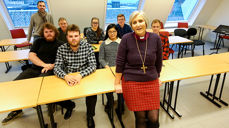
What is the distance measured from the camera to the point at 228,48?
5.44 meters

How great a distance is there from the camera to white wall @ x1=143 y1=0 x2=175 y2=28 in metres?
5.28

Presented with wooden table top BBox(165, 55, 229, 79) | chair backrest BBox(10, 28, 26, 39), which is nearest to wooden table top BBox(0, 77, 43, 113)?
wooden table top BBox(165, 55, 229, 79)

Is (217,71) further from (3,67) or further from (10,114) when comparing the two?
(3,67)

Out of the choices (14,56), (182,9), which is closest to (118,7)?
(182,9)

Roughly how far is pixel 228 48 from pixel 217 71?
4.40m

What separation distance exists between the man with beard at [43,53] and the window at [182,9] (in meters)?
5.45

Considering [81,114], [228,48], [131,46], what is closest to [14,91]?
[81,114]

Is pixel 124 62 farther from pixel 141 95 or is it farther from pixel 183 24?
pixel 183 24

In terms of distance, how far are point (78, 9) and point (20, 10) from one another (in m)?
2.00

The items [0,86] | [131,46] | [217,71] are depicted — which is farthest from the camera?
[217,71]

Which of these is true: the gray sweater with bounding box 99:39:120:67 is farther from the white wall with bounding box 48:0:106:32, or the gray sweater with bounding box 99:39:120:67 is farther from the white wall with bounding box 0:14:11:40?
the white wall with bounding box 0:14:11:40

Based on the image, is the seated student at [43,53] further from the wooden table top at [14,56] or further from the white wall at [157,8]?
the white wall at [157,8]

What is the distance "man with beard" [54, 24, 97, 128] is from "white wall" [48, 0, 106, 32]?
10.5 ft

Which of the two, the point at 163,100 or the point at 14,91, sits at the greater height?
the point at 14,91
